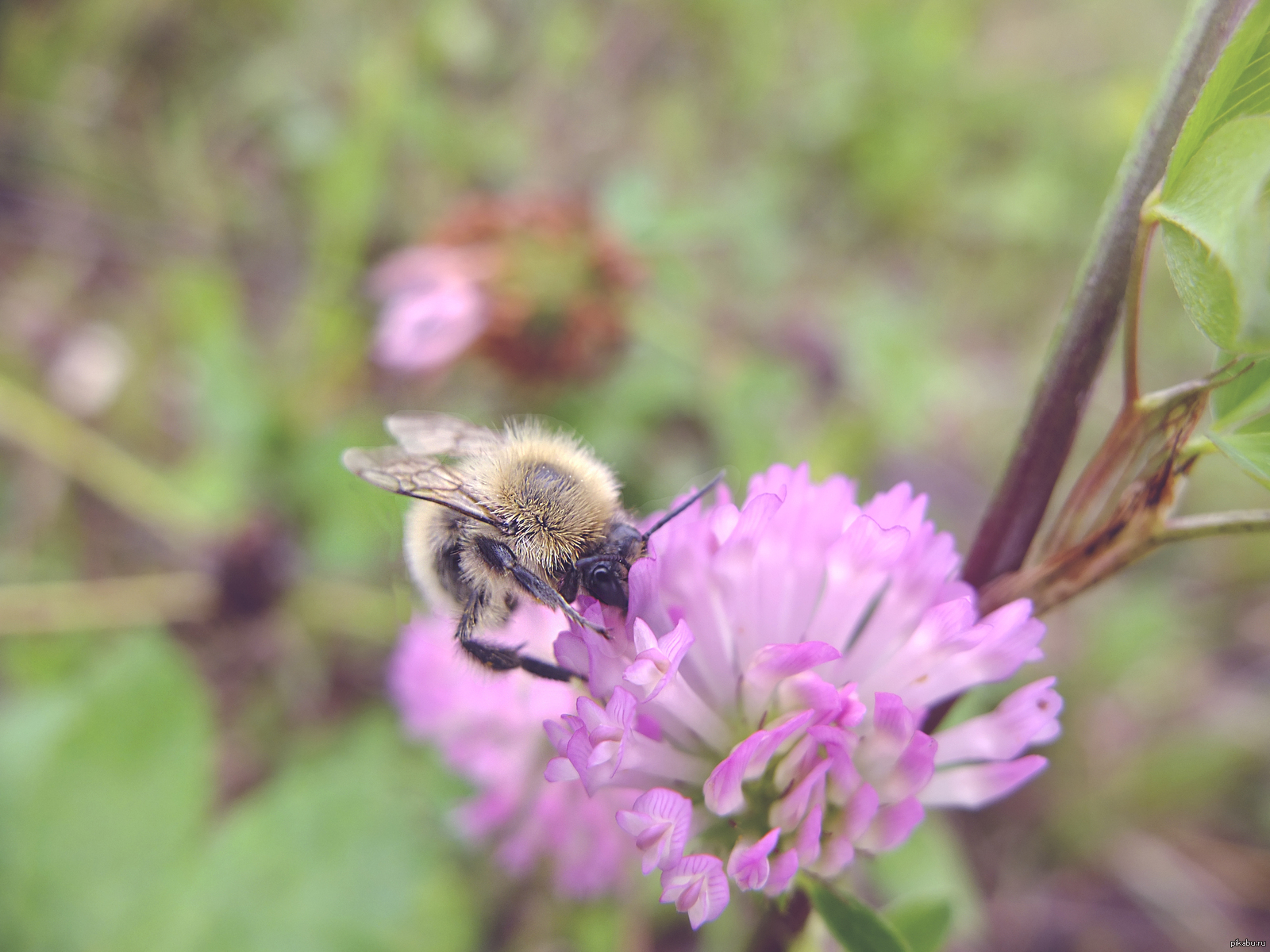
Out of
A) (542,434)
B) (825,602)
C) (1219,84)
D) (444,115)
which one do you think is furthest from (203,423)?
(1219,84)

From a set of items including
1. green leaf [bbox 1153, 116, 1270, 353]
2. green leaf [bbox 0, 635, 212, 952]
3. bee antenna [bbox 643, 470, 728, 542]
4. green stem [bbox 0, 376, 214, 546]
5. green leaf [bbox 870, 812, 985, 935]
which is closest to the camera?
green leaf [bbox 1153, 116, 1270, 353]

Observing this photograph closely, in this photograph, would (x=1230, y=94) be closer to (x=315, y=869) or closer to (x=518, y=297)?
(x=315, y=869)

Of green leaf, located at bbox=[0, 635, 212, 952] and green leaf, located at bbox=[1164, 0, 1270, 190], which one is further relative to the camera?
green leaf, located at bbox=[0, 635, 212, 952]

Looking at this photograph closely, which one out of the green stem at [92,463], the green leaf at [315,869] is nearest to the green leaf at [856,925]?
the green leaf at [315,869]

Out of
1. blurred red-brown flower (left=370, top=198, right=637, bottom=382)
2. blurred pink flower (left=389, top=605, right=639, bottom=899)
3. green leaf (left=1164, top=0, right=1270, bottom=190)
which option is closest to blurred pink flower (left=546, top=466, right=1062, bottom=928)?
green leaf (left=1164, top=0, right=1270, bottom=190)

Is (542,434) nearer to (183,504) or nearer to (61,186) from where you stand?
(183,504)

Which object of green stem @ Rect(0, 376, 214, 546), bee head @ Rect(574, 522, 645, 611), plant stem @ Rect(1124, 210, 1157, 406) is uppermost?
plant stem @ Rect(1124, 210, 1157, 406)

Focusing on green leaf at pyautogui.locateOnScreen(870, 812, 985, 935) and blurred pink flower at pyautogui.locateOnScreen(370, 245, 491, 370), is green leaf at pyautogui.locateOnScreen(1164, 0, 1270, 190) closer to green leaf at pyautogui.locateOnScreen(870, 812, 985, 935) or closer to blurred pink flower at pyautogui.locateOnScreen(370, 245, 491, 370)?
green leaf at pyautogui.locateOnScreen(870, 812, 985, 935)
